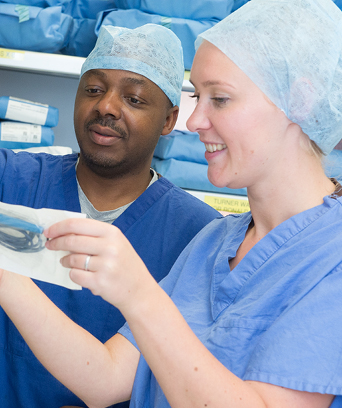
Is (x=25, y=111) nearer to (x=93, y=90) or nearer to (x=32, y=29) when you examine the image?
(x=32, y=29)

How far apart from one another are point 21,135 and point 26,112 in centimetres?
9

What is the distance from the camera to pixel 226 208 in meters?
1.78

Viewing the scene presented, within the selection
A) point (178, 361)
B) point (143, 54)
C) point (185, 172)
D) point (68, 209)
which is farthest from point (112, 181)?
point (178, 361)

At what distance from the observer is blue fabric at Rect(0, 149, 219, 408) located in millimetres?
1188

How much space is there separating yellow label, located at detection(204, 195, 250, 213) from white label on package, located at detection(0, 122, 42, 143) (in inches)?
27.1

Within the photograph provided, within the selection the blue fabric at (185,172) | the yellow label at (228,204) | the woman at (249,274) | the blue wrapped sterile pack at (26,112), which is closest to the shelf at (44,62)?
the blue wrapped sterile pack at (26,112)

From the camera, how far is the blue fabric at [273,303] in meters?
0.64

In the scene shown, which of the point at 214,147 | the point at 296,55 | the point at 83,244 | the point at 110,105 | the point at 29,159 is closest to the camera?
the point at 83,244

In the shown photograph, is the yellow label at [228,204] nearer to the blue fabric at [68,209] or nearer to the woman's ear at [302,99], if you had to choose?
the blue fabric at [68,209]

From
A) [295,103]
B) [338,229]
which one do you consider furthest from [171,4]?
[338,229]

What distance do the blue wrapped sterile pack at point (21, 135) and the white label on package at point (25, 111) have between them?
2 cm

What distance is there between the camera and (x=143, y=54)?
130cm

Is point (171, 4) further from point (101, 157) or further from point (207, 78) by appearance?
point (207, 78)

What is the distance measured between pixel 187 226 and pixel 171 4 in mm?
829
